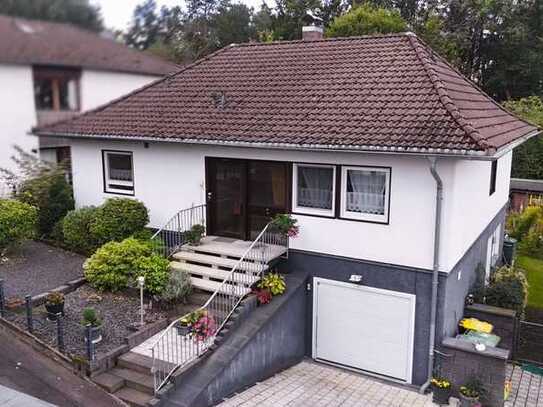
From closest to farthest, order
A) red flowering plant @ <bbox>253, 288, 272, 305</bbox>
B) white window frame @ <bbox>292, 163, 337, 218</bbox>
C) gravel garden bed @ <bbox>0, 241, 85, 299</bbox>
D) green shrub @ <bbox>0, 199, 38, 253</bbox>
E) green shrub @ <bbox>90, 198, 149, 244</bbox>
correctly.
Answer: red flowering plant @ <bbox>253, 288, 272, 305</bbox> → white window frame @ <bbox>292, 163, 337, 218</bbox> → gravel garden bed @ <bbox>0, 241, 85, 299</bbox> → green shrub @ <bbox>0, 199, 38, 253</bbox> → green shrub @ <bbox>90, 198, 149, 244</bbox>

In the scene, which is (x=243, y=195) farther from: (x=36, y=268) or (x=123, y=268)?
(x=36, y=268)

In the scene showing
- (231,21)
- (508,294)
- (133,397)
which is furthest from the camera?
(508,294)

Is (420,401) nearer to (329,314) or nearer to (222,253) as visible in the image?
(329,314)

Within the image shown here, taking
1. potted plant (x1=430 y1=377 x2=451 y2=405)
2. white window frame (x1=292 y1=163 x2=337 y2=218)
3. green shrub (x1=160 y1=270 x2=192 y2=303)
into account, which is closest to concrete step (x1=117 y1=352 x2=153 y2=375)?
green shrub (x1=160 y1=270 x2=192 y2=303)

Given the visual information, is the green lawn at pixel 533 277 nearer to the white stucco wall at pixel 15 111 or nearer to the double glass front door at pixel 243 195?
the double glass front door at pixel 243 195

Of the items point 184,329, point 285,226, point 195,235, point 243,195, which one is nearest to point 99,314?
point 184,329

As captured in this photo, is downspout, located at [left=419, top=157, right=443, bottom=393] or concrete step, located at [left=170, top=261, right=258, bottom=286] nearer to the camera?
downspout, located at [left=419, top=157, right=443, bottom=393]

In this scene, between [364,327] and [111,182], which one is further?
[111,182]

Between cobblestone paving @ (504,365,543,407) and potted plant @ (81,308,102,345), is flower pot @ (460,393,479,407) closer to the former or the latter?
cobblestone paving @ (504,365,543,407)

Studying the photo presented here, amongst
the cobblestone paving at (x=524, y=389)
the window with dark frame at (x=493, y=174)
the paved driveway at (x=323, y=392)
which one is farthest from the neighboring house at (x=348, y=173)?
the cobblestone paving at (x=524, y=389)
